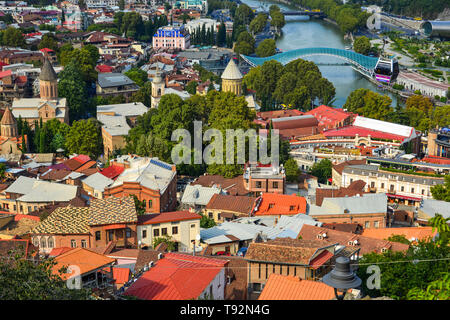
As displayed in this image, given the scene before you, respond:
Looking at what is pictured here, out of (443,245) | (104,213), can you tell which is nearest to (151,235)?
(104,213)

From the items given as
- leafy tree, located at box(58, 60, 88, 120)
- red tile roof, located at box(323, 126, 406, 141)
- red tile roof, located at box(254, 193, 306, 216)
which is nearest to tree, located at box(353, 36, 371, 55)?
red tile roof, located at box(323, 126, 406, 141)

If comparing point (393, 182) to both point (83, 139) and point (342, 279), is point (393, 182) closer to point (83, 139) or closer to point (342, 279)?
point (83, 139)

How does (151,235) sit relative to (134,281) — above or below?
below

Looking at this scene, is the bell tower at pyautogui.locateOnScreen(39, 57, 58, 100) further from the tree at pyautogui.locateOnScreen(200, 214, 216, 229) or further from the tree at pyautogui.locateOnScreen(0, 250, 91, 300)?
the tree at pyautogui.locateOnScreen(0, 250, 91, 300)

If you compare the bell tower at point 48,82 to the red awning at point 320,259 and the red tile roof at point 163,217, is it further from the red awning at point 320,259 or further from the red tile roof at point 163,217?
the red awning at point 320,259

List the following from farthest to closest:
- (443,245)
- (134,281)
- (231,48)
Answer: (231,48) → (443,245) → (134,281)

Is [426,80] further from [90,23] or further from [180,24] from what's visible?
[90,23]

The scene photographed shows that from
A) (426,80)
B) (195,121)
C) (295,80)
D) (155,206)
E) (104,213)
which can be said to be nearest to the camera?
(104,213)

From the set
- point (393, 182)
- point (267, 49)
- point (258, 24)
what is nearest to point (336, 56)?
point (267, 49)
